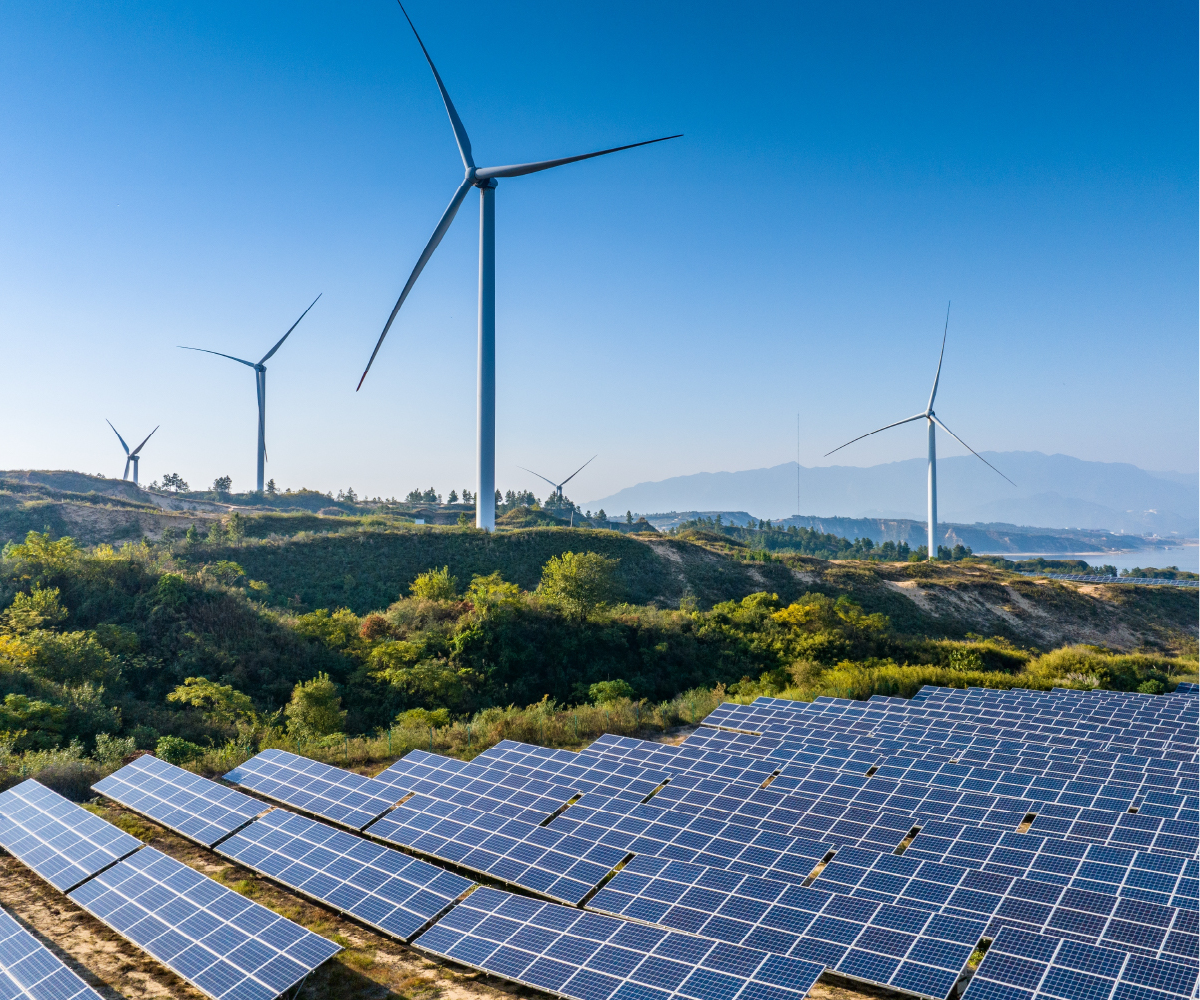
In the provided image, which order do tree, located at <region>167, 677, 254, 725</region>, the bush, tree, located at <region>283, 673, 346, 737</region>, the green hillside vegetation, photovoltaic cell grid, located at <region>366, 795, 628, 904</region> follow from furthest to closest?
1. tree, located at <region>167, 677, 254, 725</region>
2. tree, located at <region>283, 673, 346, 737</region>
3. the green hillside vegetation
4. the bush
5. photovoltaic cell grid, located at <region>366, 795, 628, 904</region>

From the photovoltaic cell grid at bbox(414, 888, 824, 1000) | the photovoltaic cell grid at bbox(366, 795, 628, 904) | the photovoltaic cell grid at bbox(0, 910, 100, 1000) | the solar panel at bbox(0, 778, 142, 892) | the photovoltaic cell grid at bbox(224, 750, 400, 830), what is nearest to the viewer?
the photovoltaic cell grid at bbox(414, 888, 824, 1000)

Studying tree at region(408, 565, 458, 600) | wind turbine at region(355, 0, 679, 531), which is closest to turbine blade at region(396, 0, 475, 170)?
wind turbine at region(355, 0, 679, 531)

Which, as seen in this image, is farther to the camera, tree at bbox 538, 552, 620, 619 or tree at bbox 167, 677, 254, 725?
tree at bbox 538, 552, 620, 619

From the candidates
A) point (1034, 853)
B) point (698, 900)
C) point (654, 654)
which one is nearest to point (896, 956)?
point (698, 900)

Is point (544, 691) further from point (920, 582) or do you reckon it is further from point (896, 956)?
point (920, 582)

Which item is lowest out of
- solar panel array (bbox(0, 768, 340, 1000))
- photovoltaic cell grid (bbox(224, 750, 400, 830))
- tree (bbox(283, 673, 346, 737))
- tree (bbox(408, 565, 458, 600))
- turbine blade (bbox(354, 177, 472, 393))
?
tree (bbox(283, 673, 346, 737))

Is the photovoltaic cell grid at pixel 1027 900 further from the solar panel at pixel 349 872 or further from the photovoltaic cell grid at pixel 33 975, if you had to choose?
the photovoltaic cell grid at pixel 33 975

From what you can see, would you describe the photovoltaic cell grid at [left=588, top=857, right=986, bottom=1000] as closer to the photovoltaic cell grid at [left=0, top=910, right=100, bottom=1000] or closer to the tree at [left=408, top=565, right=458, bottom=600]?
the photovoltaic cell grid at [left=0, top=910, right=100, bottom=1000]
